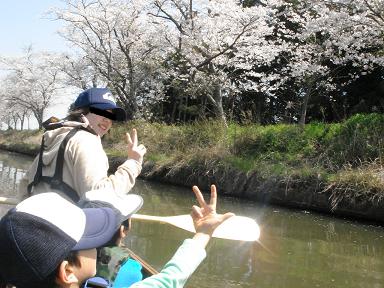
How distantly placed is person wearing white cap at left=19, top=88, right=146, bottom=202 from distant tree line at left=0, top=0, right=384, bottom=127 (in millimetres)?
9751

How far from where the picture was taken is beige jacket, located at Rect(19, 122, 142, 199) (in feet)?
6.33

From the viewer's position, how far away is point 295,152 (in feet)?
37.5

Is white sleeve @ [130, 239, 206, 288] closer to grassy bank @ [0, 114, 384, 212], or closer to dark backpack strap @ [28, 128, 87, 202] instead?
dark backpack strap @ [28, 128, 87, 202]

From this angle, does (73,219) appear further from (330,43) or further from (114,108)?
(330,43)

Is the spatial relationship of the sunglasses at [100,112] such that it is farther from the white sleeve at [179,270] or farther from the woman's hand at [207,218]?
the white sleeve at [179,270]

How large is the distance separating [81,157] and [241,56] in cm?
1589

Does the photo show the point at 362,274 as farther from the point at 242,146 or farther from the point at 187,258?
the point at 242,146

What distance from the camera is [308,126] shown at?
11.8 m

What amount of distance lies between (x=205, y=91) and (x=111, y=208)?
14.2 meters

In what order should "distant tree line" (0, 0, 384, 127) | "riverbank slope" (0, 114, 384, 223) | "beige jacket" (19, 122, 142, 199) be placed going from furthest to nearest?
"distant tree line" (0, 0, 384, 127)
"riverbank slope" (0, 114, 384, 223)
"beige jacket" (19, 122, 142, 199)

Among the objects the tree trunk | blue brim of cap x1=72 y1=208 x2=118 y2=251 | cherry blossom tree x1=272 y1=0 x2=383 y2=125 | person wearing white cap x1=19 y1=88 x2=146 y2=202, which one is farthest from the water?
the tree trunk

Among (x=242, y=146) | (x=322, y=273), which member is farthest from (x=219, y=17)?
(x=322, y=273)

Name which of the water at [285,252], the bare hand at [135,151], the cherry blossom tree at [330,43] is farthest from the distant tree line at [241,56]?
the bare hand at [135,151]

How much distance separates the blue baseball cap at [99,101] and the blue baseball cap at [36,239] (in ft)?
3.54
